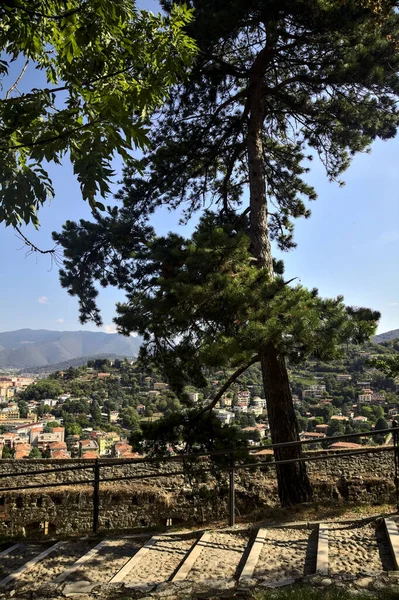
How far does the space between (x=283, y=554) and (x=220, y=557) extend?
1.59ft

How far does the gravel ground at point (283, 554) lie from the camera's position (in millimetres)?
2934

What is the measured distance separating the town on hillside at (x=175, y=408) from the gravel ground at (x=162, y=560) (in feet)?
4.81

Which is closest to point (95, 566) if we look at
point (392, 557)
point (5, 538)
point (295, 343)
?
point (5, 538)

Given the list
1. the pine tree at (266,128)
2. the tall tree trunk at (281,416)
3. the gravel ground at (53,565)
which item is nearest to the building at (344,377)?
the pine tree at (266,128)

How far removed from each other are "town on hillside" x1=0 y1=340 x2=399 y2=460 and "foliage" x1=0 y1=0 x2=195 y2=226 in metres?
3.37

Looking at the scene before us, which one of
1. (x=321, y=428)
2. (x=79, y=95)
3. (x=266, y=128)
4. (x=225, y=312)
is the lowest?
(x=321, y=428)

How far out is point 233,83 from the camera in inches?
271

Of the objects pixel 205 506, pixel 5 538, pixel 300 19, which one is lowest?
pixel 205 506

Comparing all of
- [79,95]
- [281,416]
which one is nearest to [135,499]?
[281,416]

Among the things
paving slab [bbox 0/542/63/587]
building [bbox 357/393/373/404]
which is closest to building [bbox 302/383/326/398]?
building [bbox 357/393/373/404]

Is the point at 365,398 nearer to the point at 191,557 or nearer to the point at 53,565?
the point at 191,557

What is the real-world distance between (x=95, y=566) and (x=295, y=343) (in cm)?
266

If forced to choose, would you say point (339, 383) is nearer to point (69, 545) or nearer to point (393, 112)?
point (393, 112)

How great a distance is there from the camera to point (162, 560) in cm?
347
